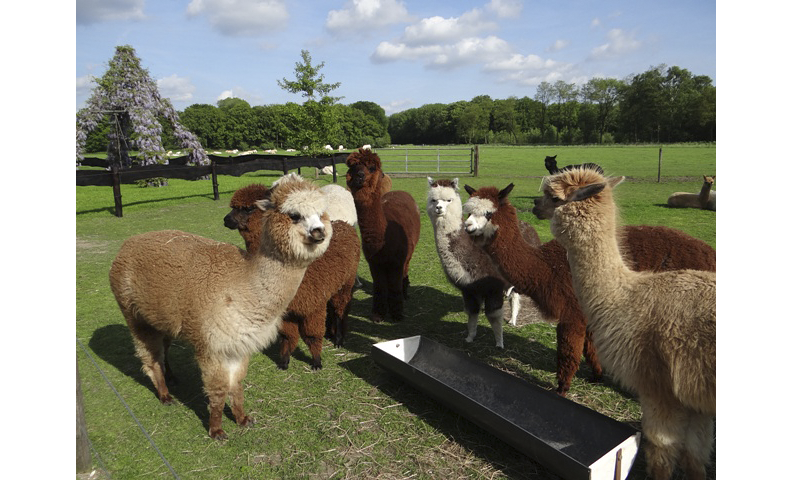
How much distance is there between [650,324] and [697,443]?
736 millimetres

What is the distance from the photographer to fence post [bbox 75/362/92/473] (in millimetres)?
2502

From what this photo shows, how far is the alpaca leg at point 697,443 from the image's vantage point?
2.38 m

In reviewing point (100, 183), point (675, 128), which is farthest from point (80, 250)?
point (675, 128)

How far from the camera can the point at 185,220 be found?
39.2 feet

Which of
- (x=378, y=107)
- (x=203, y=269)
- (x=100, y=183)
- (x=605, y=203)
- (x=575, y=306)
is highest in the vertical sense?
(x=378, y=107)

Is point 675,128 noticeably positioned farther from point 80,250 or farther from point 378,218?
point 80,250

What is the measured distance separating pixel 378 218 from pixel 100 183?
1118 cm

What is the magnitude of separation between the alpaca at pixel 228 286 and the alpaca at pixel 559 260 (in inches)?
60.1

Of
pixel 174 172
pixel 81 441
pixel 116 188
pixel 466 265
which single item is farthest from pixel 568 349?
pixel 174 172

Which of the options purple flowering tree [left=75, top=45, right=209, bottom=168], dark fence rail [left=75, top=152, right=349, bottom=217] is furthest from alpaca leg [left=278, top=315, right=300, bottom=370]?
purple flowering tree [left=75, top=45, right=209, bottom=168]

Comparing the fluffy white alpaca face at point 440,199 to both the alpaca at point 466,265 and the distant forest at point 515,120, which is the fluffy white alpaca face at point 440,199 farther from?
the distant forest at point 515,120

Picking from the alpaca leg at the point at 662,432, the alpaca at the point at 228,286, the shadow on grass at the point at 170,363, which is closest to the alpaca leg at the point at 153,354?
the shadow on grass at the point at 170,363

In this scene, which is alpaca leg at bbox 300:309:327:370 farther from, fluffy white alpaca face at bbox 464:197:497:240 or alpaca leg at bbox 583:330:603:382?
alpaca leg at bbox 583:330:603:382

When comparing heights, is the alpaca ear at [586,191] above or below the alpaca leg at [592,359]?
above
